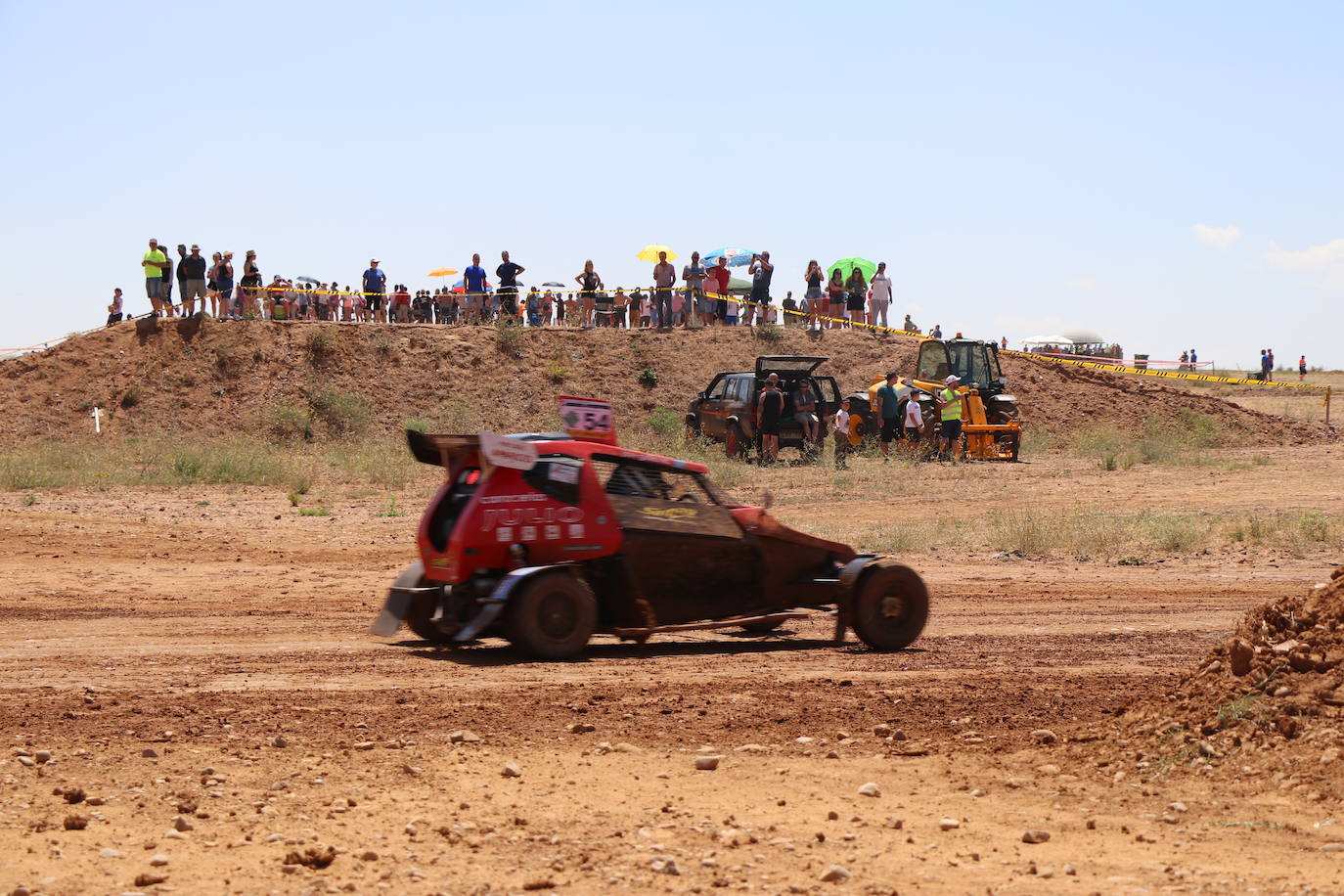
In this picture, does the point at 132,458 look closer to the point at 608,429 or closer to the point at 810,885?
the point at 608,429

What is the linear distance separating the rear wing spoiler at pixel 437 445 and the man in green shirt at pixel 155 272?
25883 millimetres

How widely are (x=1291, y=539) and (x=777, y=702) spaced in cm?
1024

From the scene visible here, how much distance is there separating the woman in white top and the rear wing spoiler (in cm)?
3082

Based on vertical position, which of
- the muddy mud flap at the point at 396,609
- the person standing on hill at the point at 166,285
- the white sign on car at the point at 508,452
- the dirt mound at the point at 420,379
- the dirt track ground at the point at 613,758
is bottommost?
the dirt track ground at the point at 613,758

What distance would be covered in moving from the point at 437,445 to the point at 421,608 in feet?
4.13

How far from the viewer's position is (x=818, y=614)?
486 inches

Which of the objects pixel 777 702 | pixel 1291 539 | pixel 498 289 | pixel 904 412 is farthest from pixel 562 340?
pixel 777 702

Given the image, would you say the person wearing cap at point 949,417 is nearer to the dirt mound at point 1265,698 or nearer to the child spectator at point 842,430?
the child spectator at point 842,430

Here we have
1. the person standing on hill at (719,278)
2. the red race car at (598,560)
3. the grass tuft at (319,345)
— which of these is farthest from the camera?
the person standing on hill at (719,278)

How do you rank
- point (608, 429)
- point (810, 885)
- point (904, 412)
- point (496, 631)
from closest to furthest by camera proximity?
point (810, 885), point (496, 631), point (608, 429), point (904, 412)

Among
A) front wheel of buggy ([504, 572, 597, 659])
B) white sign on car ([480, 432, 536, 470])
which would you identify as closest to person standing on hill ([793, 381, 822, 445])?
front wheel of buggy ([504, 572, 597, 659])

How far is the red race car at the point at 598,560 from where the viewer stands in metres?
10.5

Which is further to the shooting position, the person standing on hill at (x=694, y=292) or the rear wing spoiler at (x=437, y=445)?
the person standing on hill at (x=694, y=292)

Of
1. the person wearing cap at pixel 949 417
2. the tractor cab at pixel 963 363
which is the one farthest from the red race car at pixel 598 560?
the tractor cab at pixel 963 363
